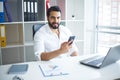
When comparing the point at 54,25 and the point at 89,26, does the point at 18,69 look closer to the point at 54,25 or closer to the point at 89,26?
the point at 54,25

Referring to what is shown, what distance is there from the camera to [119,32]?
324 cm

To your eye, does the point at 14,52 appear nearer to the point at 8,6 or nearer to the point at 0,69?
the point at 8,6

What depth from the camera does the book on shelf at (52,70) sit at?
1.41 meters

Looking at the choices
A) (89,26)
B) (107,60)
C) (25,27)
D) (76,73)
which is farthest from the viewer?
(89,26)

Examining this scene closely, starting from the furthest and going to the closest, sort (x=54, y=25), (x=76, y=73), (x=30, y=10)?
(x=30, y=10) → (x=54, y=25) → (x=76, y=73)

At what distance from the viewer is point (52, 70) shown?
4.87 feet

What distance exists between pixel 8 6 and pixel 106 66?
6.79 feet

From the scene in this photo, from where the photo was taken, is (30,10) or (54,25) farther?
(30,10)

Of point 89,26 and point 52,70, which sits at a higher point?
point 89,26

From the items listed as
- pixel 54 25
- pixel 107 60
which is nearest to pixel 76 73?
pixel 107 60

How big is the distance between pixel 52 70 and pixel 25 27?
200 centimetres

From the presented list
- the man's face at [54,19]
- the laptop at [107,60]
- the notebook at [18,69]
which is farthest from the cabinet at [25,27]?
the laptop at [107,60]

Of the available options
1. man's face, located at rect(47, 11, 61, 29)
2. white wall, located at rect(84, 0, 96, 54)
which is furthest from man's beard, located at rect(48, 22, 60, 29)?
white wall, located at rect(84, 0, 96, 54)

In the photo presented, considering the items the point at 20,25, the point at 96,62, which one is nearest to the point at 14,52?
the point at 20,25
